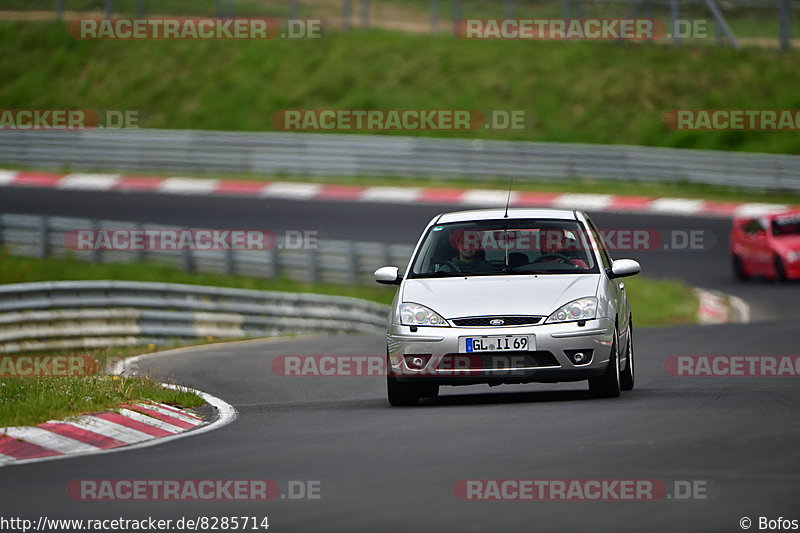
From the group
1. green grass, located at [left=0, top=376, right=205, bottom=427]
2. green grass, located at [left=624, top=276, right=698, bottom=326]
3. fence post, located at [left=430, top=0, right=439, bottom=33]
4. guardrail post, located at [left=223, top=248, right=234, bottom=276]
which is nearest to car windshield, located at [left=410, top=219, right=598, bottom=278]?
green grass, located at [left=0, top=376, right=205, bottom=427]

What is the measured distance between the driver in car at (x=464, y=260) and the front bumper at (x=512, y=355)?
2.90 ft

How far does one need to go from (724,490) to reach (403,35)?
40.9 metres

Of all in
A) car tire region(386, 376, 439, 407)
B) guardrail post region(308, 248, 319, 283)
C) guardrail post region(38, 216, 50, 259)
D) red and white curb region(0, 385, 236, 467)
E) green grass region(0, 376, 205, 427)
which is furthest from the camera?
guardrail post region(38, 216, 50, 259)

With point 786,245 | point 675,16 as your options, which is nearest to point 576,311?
point 786,245

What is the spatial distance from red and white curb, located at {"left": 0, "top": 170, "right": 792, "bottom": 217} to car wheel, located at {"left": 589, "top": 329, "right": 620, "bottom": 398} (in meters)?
21.4

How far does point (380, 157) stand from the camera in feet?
128

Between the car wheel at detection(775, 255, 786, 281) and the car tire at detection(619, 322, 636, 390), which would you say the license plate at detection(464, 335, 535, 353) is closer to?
the car tire at detection(619, 322, 636, 390)

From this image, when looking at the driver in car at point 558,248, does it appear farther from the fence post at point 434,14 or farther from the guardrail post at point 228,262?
the fence post at point 434,14

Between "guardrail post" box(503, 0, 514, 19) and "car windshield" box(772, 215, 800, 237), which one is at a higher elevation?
"guardrail post" box(503, 0, 514, 19)

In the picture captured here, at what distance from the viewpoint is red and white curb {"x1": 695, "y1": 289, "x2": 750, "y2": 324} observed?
24.1 metres

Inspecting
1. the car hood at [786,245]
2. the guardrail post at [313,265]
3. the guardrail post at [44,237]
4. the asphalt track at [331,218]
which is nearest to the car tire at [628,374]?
the car hood at [786,245]

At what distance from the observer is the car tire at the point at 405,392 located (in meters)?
11.7

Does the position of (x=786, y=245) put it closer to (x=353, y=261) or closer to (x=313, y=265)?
(x=353, y=261)

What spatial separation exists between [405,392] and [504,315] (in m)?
1.05
